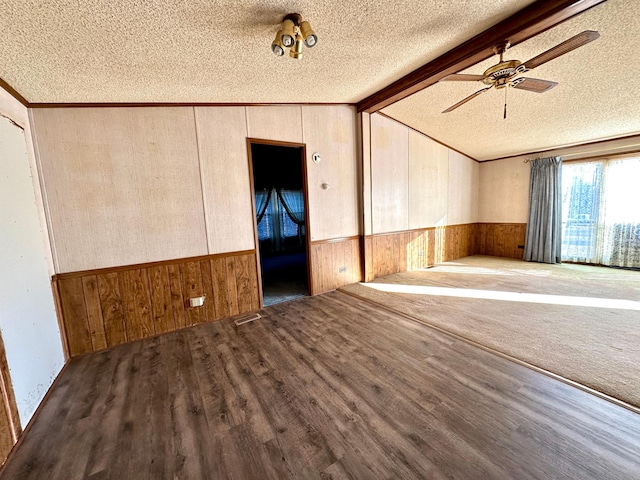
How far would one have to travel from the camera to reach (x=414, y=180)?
4.84 m

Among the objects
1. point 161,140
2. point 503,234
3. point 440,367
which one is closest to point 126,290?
point 161,140

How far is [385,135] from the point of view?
429cm

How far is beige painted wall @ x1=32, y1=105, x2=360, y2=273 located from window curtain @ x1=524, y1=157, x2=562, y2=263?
492 cm

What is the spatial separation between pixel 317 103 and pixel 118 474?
3.85m

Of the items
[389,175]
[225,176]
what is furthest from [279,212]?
[225,176]

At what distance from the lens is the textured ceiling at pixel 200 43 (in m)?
1.49

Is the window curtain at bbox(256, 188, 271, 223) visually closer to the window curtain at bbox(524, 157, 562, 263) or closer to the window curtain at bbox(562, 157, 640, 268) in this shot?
the window curtain at bbox(524, 157, 562, 263)

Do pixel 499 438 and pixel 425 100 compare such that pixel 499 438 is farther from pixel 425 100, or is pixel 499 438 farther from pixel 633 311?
pixel 425 100

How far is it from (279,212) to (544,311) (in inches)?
224

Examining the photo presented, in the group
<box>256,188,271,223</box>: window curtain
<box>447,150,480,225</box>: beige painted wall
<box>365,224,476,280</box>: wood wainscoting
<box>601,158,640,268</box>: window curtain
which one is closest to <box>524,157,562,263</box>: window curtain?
<box>601,158,640,268</box>: window curtain

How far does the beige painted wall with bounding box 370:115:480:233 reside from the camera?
14.0 ft

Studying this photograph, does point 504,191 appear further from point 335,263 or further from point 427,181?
point 335,263

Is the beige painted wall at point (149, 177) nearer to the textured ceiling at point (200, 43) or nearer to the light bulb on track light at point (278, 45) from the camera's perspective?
the textured ceiling at point (200, 43)

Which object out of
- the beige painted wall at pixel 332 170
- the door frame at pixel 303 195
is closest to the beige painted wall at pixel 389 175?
the beige painted wall at pixel 332 170
